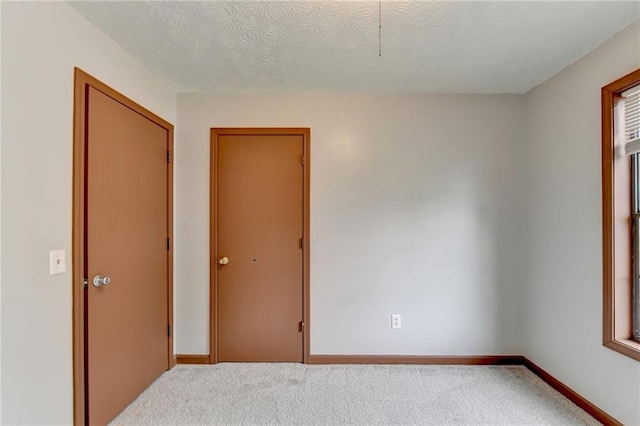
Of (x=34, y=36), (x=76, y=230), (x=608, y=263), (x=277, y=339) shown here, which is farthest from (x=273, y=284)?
(x=608, y=263)

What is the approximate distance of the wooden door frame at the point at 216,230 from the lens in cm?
267

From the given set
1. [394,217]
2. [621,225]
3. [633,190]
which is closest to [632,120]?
[633,190]

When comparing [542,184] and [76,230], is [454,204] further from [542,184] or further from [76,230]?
[76,230]

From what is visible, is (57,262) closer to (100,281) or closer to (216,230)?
(100,281)

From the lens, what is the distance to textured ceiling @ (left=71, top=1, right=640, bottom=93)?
160 cm

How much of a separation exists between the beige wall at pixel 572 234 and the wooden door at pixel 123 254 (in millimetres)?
2994

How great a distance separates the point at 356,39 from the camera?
1848mm

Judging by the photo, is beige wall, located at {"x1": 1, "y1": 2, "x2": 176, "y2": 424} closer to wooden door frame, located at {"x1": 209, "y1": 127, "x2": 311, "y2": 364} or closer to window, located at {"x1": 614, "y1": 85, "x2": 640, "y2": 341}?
wooden door frame, located at {"x1": 209, "y1": 127, "x2": 311, "y2": 364}

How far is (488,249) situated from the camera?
2678 millimetres

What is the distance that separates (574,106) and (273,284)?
2.59m

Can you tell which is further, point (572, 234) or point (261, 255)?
point (261, 255)

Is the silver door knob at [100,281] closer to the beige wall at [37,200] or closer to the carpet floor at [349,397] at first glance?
the beige wall at [37,200]

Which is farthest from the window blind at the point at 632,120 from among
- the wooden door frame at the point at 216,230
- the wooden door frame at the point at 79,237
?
the wooden door frame at the point at 79,237

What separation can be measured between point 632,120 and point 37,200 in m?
3.15
